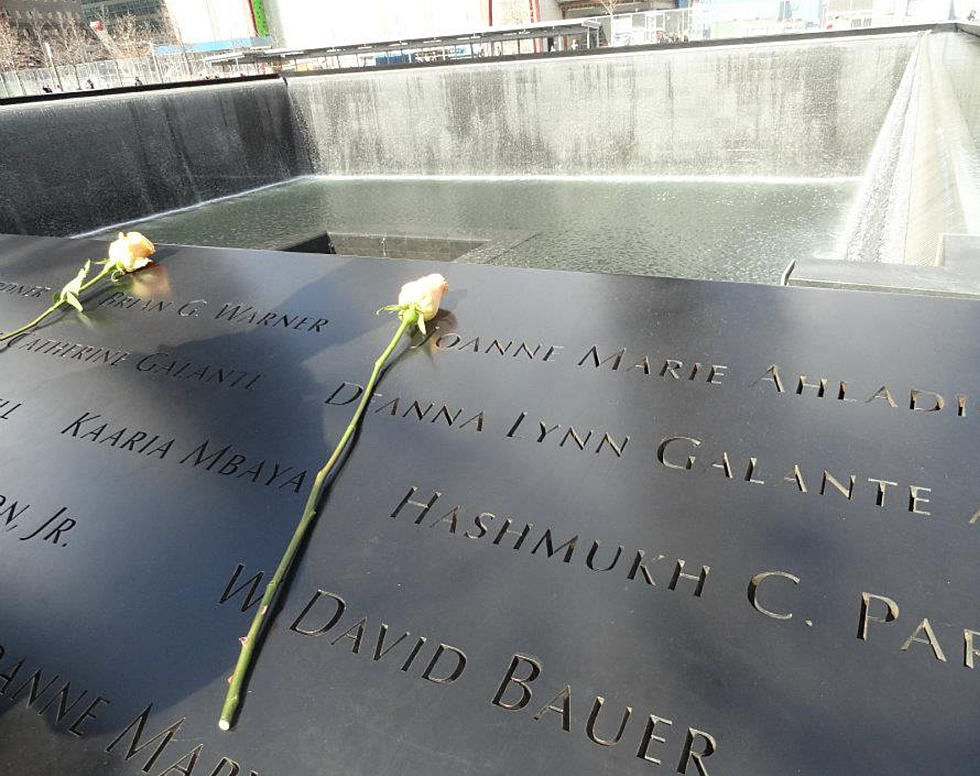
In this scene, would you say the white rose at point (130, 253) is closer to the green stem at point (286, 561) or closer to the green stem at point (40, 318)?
the green stem at point (40, 318)

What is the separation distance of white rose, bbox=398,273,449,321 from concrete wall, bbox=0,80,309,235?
9.56 m

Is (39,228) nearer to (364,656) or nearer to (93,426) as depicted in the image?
(93,426)

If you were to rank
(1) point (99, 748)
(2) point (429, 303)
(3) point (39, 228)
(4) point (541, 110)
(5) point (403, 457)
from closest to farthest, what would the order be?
(1) point (99, 748) → (5) point (403, 457) → (2) point (429, 303) → (3) point (39, 228) → (4) point (541, 110)

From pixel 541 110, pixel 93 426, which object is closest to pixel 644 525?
pixel 93 426

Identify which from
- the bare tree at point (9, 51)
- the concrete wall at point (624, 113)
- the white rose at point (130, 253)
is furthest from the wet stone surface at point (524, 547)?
the bare tree at point (9, 51)

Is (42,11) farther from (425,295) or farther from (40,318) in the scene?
(425,295)

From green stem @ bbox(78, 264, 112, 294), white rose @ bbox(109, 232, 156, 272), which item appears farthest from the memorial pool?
green stem @ bbox(78, 264, 112, 294)

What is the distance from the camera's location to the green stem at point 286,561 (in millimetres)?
995

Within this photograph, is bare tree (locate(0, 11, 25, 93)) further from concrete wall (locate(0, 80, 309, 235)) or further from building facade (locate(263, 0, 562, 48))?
concrete wall (locate(0, 80, 309, 235))

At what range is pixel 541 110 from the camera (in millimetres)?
11883

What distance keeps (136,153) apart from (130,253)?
9.78 metres

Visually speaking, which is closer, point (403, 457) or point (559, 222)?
point (403, 457)

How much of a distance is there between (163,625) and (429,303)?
102 cm

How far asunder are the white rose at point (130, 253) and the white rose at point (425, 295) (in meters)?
1.25
